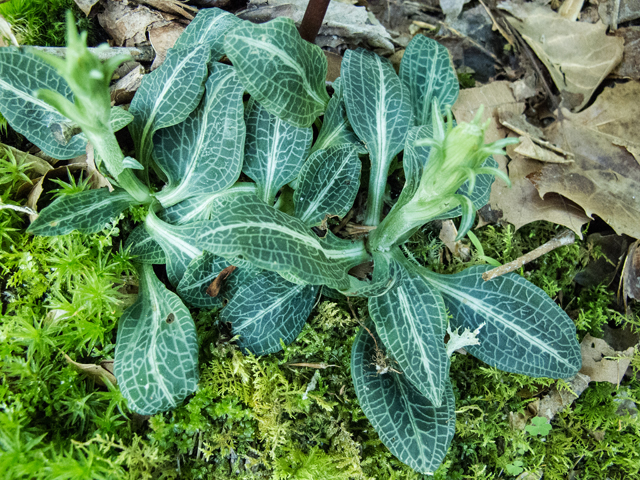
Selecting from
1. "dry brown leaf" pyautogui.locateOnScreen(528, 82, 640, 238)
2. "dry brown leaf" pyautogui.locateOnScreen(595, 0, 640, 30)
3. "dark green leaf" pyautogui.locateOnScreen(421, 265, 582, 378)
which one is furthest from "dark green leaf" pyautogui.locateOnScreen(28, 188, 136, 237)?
"dry brown leaf" pyautogui.locateOnScreen(595, 0, 640, 30)

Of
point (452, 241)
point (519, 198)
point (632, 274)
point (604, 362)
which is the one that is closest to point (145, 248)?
point (452, 241)

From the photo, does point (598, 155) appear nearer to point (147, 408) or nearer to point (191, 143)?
point (191, 143)

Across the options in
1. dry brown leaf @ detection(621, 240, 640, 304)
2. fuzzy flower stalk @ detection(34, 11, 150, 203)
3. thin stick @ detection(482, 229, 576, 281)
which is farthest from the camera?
dry brown leaf @ detection(621, 240, 640, 304)

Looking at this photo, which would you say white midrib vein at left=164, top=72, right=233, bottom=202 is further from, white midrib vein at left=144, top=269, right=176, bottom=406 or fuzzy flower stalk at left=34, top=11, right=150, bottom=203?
white midrib vein at left=144, top=269, right=176, bottom=406

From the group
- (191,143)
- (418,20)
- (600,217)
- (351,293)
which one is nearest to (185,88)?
(191,143)

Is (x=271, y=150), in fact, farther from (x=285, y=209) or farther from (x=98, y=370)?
(x=98, y=370)

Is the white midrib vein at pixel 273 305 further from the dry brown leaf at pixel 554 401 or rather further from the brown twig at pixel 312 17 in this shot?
the dry brown leaf at pixel 554 401
